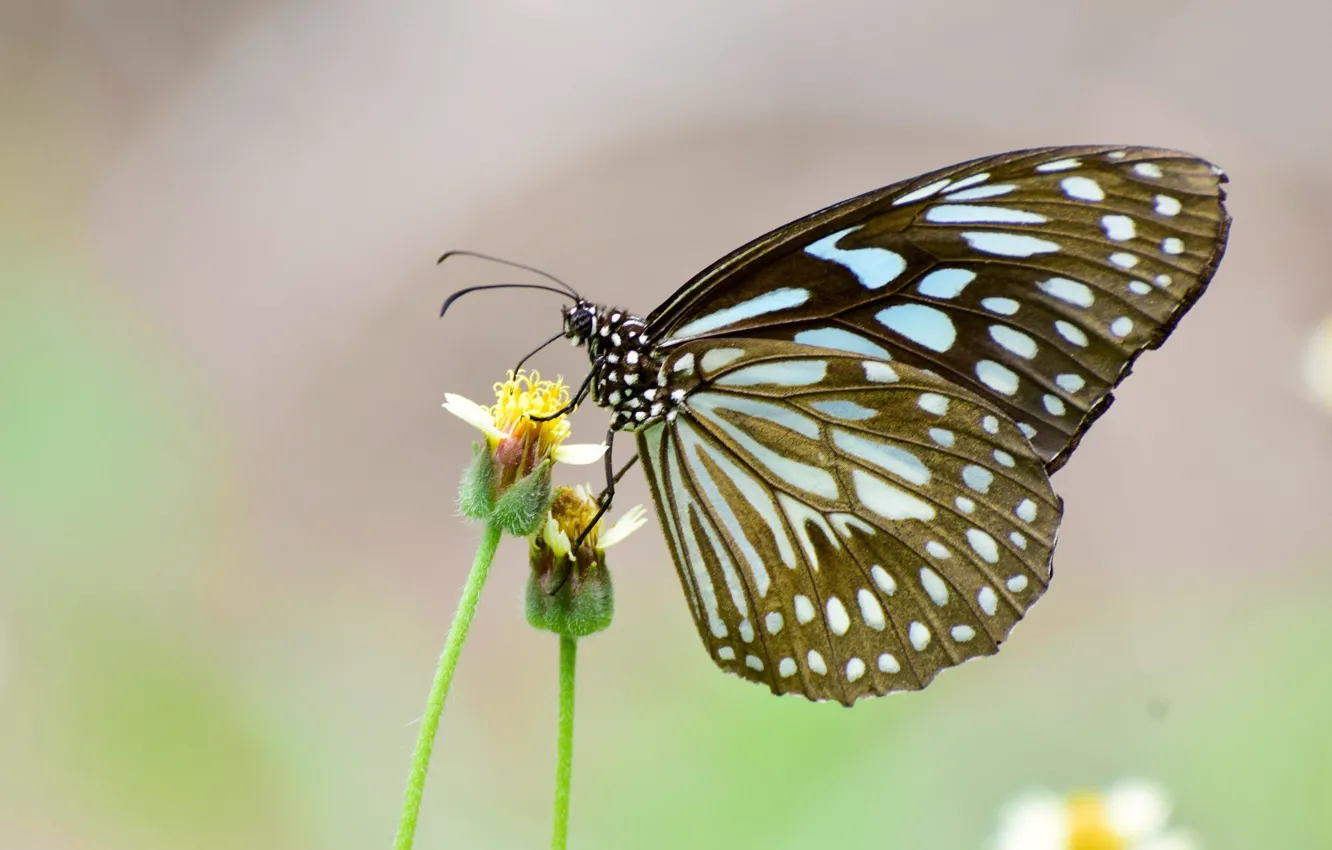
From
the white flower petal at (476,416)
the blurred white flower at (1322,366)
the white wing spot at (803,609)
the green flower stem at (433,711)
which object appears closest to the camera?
the green flower stem at (433,711)

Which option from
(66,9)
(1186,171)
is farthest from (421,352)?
(1186,171)

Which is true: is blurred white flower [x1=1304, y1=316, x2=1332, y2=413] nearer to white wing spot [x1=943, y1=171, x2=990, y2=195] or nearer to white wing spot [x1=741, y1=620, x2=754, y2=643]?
white wing spot [x1=943, y1=171, x2=990, y2=195]

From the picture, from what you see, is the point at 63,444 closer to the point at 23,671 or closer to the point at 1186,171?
the point at 23,671

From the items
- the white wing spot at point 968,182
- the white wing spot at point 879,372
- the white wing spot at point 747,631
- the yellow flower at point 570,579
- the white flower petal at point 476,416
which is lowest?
the yellow flower at point 570,579

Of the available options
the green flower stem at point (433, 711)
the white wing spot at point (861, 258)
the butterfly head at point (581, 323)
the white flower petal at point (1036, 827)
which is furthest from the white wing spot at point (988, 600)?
the green flower stem at point (433, 711)

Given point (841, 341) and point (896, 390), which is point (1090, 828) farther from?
point (841, 341)

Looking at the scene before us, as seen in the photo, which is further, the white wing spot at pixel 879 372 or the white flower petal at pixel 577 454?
the white wing spot at pixel 879 372

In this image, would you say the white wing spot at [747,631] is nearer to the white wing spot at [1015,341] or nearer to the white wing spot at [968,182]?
the white wing spot at [1015,341]
